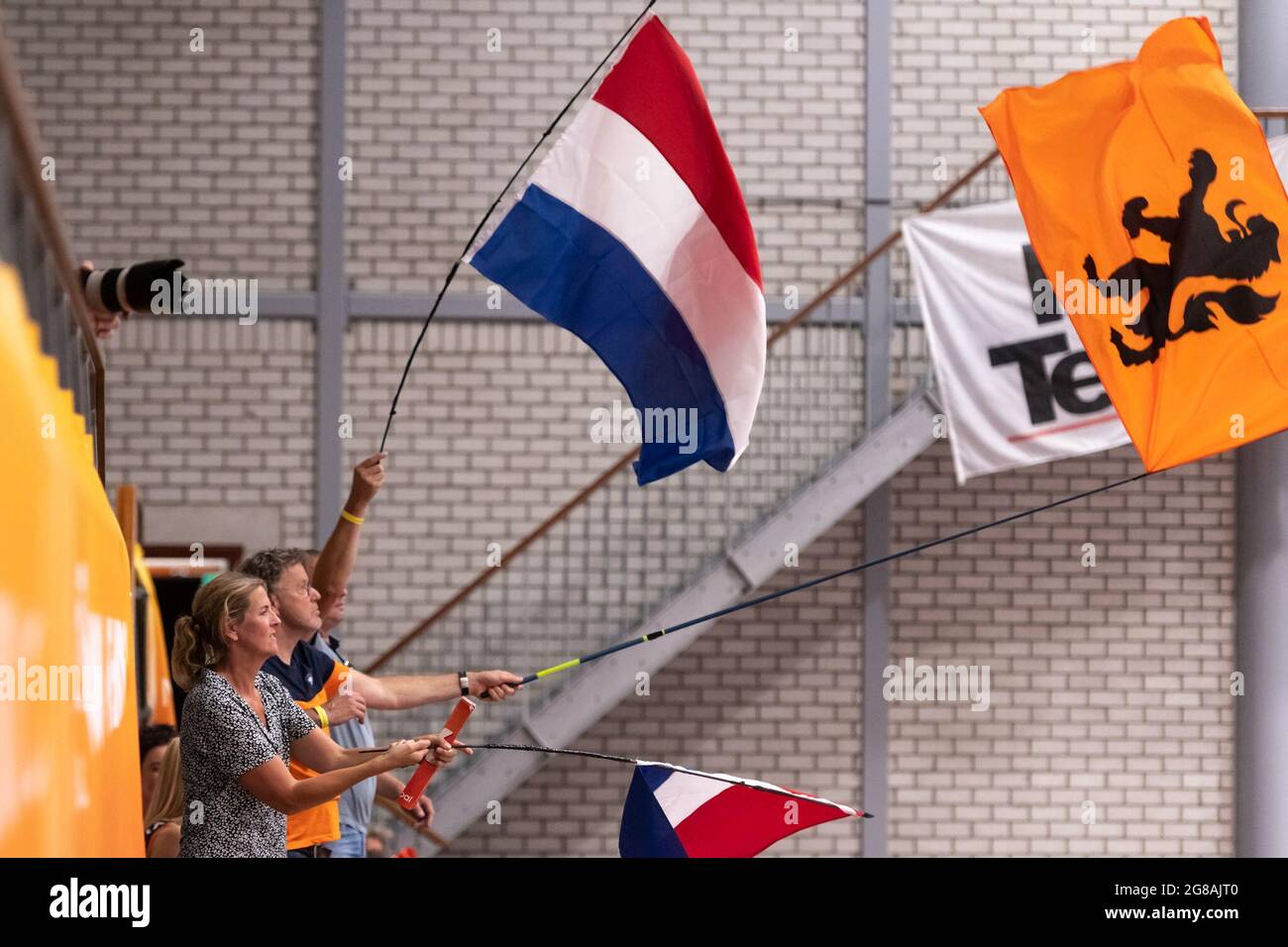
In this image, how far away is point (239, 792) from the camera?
9.30 feet

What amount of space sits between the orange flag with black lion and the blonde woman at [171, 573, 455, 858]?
226cm

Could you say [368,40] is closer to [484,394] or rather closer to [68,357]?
[484,394]

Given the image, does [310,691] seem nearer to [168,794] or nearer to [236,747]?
[168,794]

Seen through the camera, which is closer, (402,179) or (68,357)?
(68,357)

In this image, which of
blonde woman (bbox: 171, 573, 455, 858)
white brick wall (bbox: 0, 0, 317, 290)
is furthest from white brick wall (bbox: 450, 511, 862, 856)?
blonde woman (bbox: 171, 573, 455, 858)

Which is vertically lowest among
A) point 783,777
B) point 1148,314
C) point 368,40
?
point 783,777

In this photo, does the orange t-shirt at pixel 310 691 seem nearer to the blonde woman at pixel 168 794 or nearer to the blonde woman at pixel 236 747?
the blonde woman at pixel 236 747

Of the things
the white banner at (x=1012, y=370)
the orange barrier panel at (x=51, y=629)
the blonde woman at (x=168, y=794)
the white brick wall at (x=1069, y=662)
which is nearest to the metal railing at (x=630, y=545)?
the white banner at (x=1012, y=370)

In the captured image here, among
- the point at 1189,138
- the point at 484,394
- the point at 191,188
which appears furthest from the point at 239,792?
the point at 191,188

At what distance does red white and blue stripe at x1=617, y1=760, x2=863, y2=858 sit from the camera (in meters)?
3.47

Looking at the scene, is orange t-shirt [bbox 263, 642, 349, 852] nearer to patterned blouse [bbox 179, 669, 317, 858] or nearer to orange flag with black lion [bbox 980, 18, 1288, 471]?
patterned blouse [bbox 179, 669, 317, 858]

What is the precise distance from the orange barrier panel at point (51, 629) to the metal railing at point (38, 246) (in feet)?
0.18

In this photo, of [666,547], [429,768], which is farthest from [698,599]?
[429,768]
